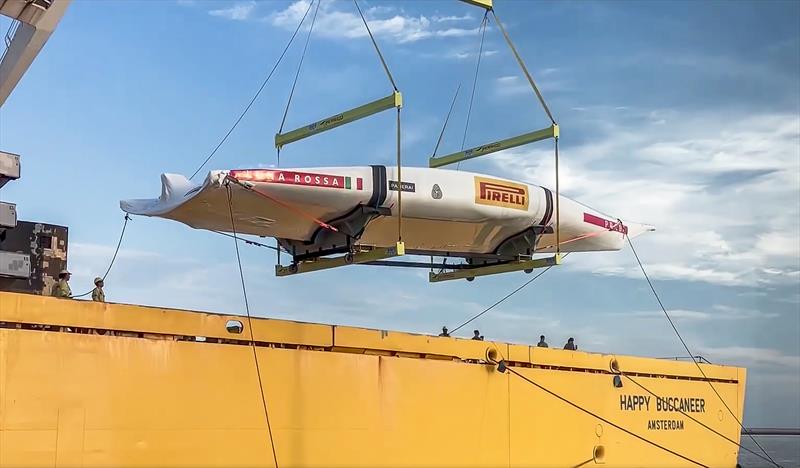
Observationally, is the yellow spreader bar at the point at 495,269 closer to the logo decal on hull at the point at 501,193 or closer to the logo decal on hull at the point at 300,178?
the logo decal on hull at the point at 501,193

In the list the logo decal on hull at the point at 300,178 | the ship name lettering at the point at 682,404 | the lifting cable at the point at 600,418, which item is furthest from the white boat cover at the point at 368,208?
the ship name lettering at the point at 682,404

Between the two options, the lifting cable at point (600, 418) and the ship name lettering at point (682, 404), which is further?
the ship name lettering at point (682, 404)

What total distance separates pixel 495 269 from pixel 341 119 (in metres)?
4.27

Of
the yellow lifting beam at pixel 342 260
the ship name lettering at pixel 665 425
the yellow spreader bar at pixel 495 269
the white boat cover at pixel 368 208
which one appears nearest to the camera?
the yellow lifting beam at pixel 342 260

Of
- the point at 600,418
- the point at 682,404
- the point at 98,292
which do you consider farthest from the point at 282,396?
the point at 682,404

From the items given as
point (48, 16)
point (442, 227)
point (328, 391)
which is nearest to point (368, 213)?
point (442, 227)

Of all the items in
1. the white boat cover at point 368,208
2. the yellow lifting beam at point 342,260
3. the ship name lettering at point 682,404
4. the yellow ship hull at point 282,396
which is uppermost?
the white boat cover at point 368,208

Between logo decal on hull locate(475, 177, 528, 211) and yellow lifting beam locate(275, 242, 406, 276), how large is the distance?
1757 mm

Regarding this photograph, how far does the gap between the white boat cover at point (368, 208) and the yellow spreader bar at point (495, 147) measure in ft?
3.05

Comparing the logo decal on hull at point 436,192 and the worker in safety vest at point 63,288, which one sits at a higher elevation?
the logo decal on hull at point 436,192

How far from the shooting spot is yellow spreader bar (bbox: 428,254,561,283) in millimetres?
14656

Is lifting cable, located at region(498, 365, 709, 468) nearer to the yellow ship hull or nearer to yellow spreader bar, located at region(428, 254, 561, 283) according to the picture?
the yellow ship hull

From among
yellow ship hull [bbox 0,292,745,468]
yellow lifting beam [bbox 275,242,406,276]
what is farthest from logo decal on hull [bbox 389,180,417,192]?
yellow ship hull [bbox 0,292,745,468]

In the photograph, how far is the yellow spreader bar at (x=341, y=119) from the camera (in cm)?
1209
